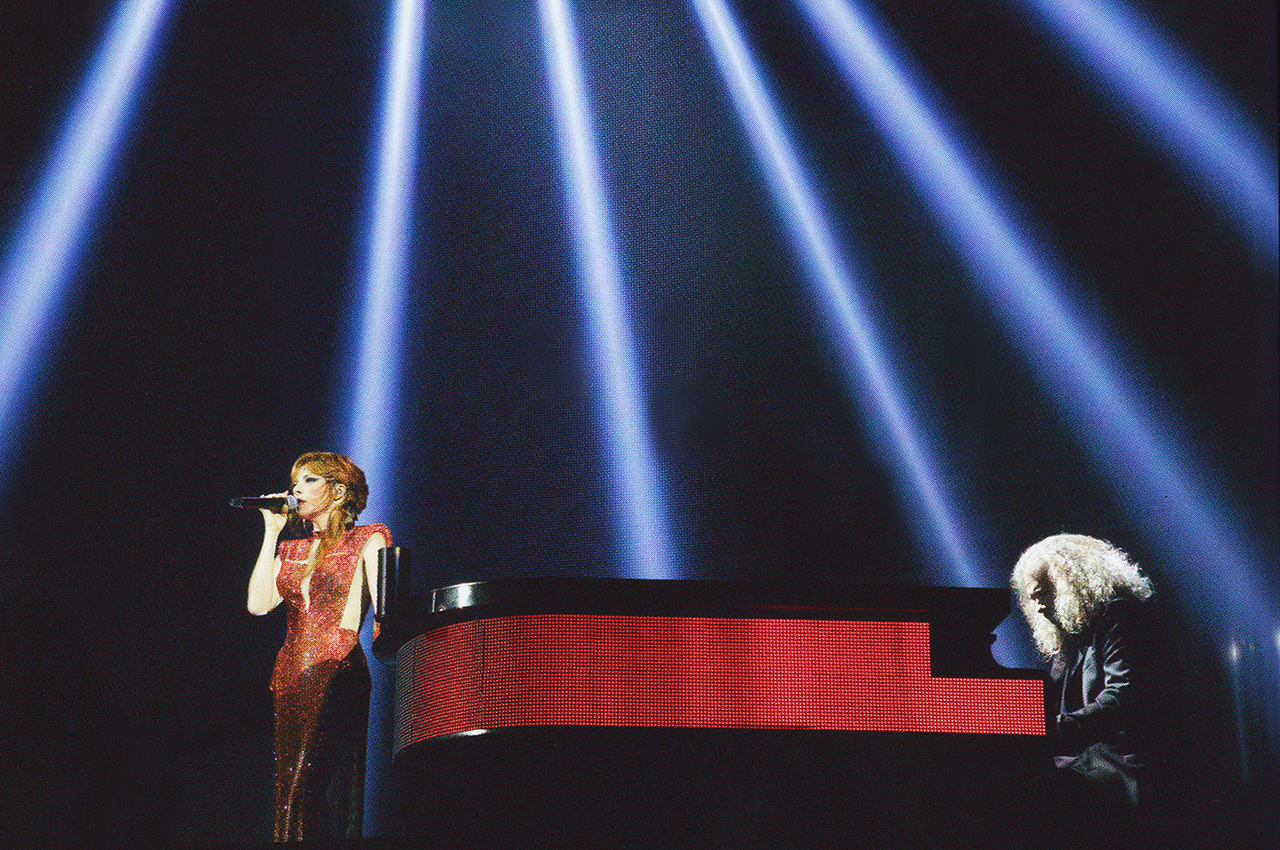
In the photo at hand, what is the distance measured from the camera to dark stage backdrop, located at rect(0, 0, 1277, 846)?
515cm

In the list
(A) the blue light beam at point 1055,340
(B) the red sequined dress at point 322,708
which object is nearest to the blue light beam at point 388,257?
(B) the red sequined dress at point 322,708

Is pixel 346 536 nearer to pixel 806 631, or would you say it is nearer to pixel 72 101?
pixel 806 631

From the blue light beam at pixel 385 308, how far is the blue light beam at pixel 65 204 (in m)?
1.19

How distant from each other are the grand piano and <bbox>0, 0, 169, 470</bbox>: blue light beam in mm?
3133

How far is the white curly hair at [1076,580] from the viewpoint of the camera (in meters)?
3.65

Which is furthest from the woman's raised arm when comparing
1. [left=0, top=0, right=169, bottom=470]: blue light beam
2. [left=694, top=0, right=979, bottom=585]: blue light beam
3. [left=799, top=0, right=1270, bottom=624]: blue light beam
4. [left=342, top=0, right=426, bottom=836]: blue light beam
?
[left=799, top=0, right=1270, bottom=624]: blue light beam

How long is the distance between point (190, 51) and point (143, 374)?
5.77 feet

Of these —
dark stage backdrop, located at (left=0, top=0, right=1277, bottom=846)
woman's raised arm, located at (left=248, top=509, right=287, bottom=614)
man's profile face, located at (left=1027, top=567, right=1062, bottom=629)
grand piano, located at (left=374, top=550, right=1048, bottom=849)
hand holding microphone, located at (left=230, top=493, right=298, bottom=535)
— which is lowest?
grand piano, located at (left=374, top=550, right=1048, bottom=849)

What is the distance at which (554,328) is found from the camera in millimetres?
6137

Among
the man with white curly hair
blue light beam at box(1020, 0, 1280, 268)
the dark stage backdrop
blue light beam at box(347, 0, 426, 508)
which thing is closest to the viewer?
the man with white curly hair

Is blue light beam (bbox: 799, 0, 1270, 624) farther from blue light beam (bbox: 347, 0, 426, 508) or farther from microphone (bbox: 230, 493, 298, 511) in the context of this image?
microphone (bbox: 230, 493, 298, 511)

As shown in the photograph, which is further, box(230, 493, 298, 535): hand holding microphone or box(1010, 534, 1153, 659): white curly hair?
box(230, 493, 298, 535): hand holding microphone

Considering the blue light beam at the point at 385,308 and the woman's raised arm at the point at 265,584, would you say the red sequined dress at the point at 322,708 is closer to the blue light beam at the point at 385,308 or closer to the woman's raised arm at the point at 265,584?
the woman's raised arm at the point at 265,584

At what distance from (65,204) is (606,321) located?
8.48 feet
